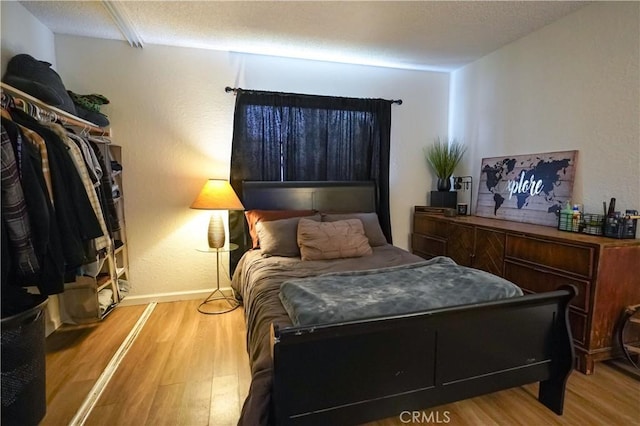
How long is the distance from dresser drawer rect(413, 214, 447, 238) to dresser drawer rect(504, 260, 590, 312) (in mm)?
792

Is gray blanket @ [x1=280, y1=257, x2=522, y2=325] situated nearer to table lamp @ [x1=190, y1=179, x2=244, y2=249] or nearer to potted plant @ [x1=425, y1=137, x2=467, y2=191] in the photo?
table lamp @ [x1=190, y1=179, x2=244, y2=249]

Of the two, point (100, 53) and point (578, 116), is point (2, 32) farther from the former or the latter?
point (578, 116)

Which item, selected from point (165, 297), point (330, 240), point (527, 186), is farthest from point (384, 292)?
point (165, 297)

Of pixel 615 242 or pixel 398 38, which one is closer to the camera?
pixel 615 242

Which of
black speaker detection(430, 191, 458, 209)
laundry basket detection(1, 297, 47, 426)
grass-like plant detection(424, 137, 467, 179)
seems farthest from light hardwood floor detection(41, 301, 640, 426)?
grass-like plant detection(424, 137, 467, 179)

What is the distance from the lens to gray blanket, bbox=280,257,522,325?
1.44 m

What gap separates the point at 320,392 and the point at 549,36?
320cm

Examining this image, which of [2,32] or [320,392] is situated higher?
[2,32]

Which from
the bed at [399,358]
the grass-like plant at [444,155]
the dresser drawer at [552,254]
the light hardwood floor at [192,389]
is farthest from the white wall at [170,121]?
the dresser drawer at [552,254]

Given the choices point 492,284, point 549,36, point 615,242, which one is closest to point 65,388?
point 492,284

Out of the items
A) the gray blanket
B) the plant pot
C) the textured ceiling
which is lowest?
the gray blanket

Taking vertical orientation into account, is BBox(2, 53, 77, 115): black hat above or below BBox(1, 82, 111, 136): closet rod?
above

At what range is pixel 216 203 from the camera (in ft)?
9.20

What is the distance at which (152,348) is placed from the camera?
234 centimetres
